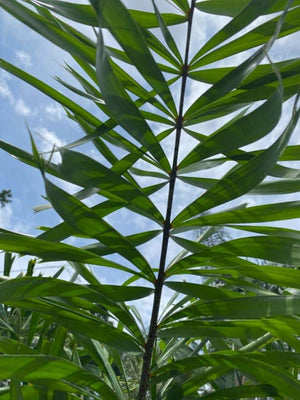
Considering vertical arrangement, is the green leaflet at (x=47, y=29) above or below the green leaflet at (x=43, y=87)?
above

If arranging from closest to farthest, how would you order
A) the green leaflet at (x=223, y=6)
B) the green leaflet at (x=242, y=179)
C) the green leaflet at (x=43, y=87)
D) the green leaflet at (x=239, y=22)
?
the green leaflet at (x=242, y=179) < the green leaflet at (x=239, y=22) < the green leaflet at (x=43, y=87) < the green leaflet at (x=223, y=6)

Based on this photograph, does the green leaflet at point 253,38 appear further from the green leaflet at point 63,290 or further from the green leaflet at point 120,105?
the green leaflet at point 63,290

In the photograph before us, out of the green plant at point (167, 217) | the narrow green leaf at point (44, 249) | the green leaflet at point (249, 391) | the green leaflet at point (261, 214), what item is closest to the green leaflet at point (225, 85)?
the green plant at point (167, 217)

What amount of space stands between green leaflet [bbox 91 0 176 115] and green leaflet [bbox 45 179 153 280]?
8.2 inches

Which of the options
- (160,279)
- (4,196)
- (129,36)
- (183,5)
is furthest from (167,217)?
(4,196)

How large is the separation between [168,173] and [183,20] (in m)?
0.33

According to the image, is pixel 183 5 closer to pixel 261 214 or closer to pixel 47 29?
pixel 47 29

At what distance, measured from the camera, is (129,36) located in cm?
66

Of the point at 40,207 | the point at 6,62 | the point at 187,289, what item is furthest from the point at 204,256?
the point at 6,62

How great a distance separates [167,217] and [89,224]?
14 centimetres

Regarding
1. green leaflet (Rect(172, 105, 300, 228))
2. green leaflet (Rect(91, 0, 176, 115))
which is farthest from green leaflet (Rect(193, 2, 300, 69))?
green leaflet (Rect(172, 105, 300, 228))

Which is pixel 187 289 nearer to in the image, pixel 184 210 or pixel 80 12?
pixel 184 210

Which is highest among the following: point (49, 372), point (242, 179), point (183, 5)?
point (183, 5)

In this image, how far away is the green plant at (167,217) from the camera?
63 centimetres
